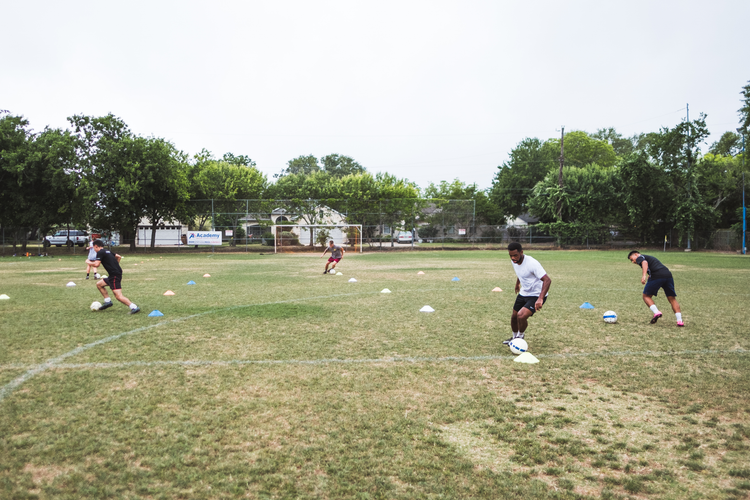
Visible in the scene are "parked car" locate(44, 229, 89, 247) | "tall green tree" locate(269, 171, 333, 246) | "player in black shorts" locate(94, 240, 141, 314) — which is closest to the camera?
"player in black shorts" locate(94, 240, 141, 314)

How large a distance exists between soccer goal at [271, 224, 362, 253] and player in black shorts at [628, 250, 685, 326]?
3067 centimetres

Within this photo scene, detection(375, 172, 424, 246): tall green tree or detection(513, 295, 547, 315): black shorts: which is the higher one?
detection(375, 172, 424, 246): tall green tree

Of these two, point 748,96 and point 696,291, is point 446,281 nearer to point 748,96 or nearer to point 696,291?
point 696,291

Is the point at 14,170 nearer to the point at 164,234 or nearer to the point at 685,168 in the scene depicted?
the point at 164,234

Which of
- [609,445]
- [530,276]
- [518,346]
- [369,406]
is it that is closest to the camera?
[609,445]

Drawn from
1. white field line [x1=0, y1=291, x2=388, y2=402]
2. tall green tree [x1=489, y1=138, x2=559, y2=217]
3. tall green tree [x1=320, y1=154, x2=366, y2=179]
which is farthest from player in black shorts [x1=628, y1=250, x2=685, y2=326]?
tall green tree [x1=320, y1=154, x2=366, y2=179]

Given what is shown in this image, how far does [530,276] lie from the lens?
709 centimetres

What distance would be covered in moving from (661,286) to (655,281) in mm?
137

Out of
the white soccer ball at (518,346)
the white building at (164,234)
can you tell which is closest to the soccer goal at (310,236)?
the white building at (164,234)

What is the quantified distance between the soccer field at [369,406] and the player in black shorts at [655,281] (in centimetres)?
32

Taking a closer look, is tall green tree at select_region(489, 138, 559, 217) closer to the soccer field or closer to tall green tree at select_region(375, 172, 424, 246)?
tall green tree at select_region(375, 172, 424, 246)

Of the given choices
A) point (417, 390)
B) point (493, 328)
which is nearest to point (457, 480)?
point (417, 390)

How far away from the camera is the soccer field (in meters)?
3.38

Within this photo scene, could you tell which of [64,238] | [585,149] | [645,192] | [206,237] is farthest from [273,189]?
[585,149]
